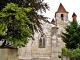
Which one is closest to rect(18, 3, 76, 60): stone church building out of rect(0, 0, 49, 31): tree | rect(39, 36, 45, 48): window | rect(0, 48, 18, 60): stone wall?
rect(39, 36, 45, 48): window

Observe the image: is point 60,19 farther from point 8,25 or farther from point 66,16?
point 8,25

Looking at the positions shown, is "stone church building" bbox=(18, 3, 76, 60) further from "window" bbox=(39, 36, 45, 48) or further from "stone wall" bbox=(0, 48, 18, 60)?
"stone wall" bbox=(0, 48, 18, 60)

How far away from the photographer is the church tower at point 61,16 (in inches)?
1428

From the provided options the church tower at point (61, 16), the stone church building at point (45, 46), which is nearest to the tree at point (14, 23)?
the stone church building at point (45, 46)

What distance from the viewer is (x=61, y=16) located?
36.9m

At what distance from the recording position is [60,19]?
120ft

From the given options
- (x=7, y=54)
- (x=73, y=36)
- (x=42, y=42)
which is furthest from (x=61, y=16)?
(x=7, y=54)

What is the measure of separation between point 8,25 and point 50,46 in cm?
2402

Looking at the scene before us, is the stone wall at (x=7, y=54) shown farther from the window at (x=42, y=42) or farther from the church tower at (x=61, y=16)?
the church tower at (x=61, y=16)

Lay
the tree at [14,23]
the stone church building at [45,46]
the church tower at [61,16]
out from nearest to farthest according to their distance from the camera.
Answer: the tree at [14,23] < the stone church building at [45,46] < the church tower at [61,16]

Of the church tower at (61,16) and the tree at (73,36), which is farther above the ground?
the church tower at (61,16)

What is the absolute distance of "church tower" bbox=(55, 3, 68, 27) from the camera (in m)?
36.3

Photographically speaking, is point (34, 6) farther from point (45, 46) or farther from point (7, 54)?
point (45, 46)

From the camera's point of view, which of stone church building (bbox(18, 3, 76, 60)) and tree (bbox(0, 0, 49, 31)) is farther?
stone church building (bbox(18, 3, 76, 60))
